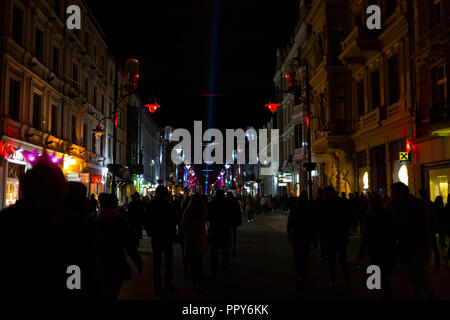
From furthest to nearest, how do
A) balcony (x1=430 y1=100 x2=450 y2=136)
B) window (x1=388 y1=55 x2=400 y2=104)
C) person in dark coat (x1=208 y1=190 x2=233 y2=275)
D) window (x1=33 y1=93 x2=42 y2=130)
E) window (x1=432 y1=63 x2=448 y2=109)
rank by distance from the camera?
window (x1=33 y1=93 x2=42 y2=130), window (x1=388 y1=55 x2=400 y2=104), window (x1=432 y1=63 x2=448 y2=109), balcony (x1=430 y1=100 x2=450 y2=136), person in dark coat (x1=208 y1=190 x2=233 y2=275)

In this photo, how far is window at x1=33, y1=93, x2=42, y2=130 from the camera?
23.8 m

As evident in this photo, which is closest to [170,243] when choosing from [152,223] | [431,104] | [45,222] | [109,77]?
[152,223]

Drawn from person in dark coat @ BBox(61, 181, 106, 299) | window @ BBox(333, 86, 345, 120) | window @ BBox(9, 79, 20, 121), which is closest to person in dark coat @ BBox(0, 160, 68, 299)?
person in dark coat @ BBox(61, 181, 106, 299)

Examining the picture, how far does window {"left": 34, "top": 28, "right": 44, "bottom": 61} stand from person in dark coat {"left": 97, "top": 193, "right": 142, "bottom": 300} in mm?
19738

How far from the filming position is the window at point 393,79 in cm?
2221

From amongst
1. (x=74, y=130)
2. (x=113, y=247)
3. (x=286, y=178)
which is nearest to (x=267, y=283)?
(x=113, y=247)

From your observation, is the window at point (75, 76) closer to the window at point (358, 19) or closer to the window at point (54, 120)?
the window at point (54, 120)

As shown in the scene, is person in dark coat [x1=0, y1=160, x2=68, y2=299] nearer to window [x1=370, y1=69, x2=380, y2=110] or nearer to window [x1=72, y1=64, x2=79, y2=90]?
window [x1=370, y1=69, x2=380, y2=110]

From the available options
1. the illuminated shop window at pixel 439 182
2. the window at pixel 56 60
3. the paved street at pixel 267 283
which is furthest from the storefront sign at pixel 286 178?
the paved street at pixel 267 283

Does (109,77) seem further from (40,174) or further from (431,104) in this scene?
(40,174)

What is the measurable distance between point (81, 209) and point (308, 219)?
6.47 m

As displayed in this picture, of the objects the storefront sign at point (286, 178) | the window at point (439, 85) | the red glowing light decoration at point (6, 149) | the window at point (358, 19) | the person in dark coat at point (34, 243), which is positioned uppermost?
the window at point (358, 19)

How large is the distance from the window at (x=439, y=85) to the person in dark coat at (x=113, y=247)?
15.2 meters

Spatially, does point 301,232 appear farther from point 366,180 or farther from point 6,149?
point 366,180
